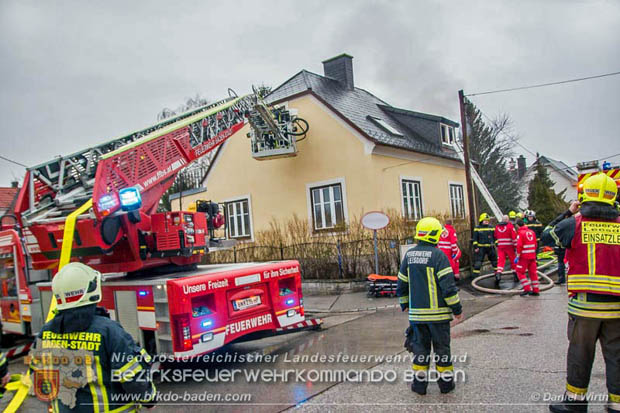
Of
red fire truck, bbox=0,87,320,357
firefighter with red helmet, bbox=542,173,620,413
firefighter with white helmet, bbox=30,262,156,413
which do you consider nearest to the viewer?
firefighter with white helmet, bbox=30,262,156,413

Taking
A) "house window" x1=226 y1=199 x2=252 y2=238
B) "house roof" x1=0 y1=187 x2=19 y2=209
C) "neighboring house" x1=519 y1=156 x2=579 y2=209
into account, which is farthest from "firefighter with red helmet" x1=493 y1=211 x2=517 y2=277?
"neighboring house" x1=519 y1=156 x2=579 y2=209

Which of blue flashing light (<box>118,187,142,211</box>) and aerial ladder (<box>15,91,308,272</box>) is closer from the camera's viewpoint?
blue flashing light (<box>118,187,142,211</box>)

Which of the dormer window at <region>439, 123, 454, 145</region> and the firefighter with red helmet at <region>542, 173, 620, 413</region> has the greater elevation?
the dormer window at <region>439, 123, 454, 145</region>

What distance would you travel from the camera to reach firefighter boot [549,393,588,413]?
12.7 ft

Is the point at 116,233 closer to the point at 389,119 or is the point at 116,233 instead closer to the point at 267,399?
the point at 267,399

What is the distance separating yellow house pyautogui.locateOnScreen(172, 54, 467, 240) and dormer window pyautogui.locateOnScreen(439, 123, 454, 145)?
4cm

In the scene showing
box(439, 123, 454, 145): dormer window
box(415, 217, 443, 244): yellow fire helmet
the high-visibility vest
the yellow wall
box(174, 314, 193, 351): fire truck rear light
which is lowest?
box(174, 314, 193, 351): fire truck rear light

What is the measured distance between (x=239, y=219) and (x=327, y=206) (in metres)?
4.27

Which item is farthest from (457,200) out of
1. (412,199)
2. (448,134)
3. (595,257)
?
(595,257)

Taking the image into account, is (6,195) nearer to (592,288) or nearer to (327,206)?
(327,206)

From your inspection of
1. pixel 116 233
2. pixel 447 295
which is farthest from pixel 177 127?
pixel 447 295

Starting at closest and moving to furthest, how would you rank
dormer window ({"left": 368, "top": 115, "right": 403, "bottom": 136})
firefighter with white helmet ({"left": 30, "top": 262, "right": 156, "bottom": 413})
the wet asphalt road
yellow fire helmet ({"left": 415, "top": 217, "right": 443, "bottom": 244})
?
firefighter with white helmet ({"left": 30, "top": 262, "right": 156, "bottom": 413}) → yellow fire helmet ({"left": 415, "top": 217, "right": 443, "bottom": 244}) → the wet asphalt road → dormer window ({"left": 368, "top": 115, "right": 403, "bottom": 136})

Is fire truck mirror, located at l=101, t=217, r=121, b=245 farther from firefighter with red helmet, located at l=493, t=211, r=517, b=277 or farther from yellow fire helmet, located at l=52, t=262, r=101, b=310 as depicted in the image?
firefighter with red helmet, located at l=493, t=211, r=517, b=277

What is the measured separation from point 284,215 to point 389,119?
21.6ft
